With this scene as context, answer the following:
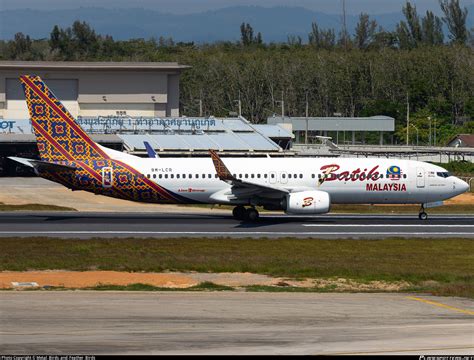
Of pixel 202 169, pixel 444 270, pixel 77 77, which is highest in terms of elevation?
pixel 77 77

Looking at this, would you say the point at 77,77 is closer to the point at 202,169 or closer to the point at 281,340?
the point at 202,169

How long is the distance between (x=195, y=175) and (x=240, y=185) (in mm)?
2711

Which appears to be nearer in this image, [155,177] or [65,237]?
[65,237]

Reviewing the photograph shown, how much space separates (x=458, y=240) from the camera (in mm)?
47938

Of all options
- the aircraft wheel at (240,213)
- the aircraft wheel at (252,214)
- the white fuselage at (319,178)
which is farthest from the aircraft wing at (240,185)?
the aircraft wheel at (240,213)

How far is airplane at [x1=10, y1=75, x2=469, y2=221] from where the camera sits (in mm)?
54656

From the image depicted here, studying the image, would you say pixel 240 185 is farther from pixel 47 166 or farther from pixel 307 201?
pixel 47 166

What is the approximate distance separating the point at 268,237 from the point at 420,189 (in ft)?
39.0

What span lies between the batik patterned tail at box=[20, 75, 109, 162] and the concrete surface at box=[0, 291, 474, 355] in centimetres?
2529

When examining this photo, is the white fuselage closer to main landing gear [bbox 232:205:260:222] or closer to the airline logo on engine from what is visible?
main landing gear [bbox 232:205:260:222]

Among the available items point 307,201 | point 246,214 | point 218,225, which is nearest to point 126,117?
point 246,214

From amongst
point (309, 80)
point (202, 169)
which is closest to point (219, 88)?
point (309, 80)

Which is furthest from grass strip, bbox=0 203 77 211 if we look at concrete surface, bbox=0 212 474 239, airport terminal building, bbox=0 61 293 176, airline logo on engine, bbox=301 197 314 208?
airport terminal building, bbox=0 61 293 176

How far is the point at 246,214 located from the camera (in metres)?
55.9
